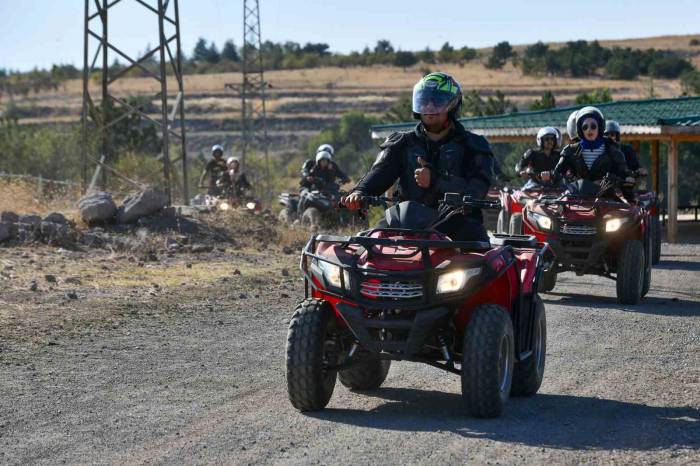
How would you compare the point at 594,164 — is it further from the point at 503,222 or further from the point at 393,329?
the point at 393,329

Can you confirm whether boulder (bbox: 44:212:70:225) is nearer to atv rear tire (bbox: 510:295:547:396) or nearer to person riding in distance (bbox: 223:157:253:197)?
person riding in distance (bbox: 223:157:253:197)

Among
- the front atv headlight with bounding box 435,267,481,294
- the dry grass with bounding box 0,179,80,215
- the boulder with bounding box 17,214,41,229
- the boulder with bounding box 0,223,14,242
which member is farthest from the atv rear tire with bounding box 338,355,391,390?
the dry grass with bounding box 0,179,80,215

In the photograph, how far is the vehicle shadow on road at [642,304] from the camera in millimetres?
14859

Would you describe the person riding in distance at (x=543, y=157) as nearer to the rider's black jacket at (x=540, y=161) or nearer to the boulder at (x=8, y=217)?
the rider's black jacket at (x=540, y=161)

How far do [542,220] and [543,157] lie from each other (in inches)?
167

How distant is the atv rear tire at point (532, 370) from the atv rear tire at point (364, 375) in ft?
3.16

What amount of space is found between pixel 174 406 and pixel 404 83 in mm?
113458

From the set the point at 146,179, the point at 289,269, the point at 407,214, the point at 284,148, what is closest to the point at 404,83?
the point at 284,148

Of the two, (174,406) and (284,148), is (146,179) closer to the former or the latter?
(174,406)

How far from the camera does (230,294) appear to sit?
16.1 metres

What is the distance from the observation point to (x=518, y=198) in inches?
742

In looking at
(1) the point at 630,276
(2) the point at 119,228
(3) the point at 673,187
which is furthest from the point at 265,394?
(3) the point at 673,187

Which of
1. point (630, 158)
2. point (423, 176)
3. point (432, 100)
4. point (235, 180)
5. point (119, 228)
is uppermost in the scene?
point (432, 100)

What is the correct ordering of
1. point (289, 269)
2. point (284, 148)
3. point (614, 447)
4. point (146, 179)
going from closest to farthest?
point (614, 447) → point (289, 269) → point (146, 179) → point (284, 148)
